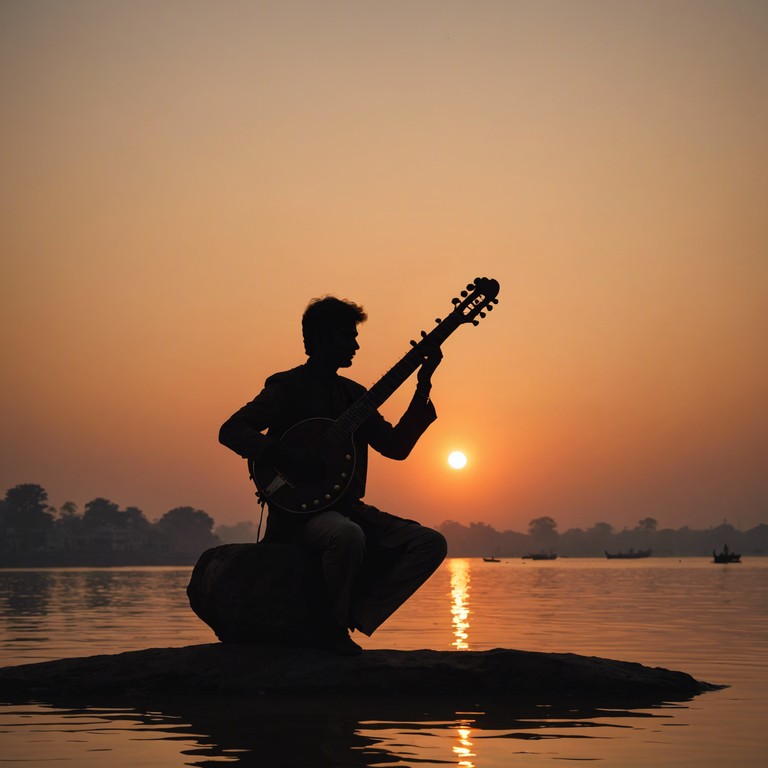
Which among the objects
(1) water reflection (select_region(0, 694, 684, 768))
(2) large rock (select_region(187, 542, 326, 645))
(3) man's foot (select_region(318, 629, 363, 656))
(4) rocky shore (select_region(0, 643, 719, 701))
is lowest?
(1) water reflection (select_region(0, 694, 684, 768))

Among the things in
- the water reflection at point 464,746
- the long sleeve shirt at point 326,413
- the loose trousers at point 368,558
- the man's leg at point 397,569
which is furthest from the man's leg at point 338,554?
the water reflection at point 464,746

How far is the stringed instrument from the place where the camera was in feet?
33.2

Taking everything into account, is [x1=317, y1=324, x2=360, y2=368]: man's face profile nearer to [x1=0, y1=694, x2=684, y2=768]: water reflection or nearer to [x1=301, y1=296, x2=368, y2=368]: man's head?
[x1=301, y1=296, x2=368, y2=368]: man's head

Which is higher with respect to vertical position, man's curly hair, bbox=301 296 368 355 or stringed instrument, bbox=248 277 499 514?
man's curly hair, bbox=301 296 368 355

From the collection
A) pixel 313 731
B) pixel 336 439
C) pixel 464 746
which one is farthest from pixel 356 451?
pixel 464 746

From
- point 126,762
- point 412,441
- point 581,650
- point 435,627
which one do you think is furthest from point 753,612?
point 126,762

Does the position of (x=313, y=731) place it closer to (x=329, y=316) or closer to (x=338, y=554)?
(x=338, y=554)

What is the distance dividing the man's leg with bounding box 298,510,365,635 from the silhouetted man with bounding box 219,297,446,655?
0.04ft

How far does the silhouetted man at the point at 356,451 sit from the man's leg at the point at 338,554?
0.04 feet

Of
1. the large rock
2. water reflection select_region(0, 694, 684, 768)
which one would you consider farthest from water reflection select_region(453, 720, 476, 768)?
the large rock

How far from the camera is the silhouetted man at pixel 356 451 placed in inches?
395

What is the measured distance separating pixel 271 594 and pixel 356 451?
4.59 ft

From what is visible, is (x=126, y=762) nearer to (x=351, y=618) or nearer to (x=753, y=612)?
(x=351, y=618)

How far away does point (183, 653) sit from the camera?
396 inches
